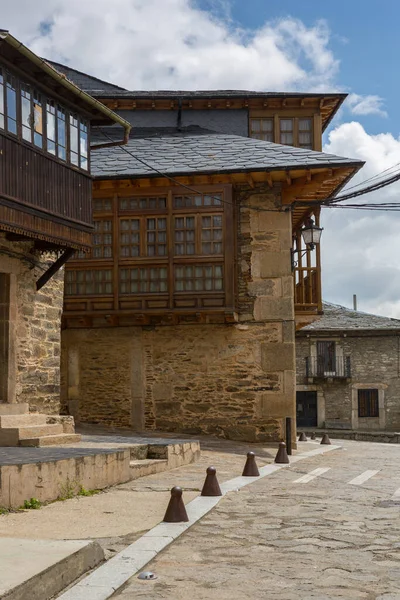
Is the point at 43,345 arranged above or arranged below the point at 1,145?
below

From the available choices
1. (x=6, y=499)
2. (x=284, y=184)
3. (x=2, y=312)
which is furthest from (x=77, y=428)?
(x=6, y=499)

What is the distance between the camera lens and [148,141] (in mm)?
21281

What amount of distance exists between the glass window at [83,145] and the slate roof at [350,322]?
2423 cm

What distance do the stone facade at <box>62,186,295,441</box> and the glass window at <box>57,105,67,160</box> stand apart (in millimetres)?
5755

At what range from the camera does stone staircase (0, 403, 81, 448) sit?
477 inches

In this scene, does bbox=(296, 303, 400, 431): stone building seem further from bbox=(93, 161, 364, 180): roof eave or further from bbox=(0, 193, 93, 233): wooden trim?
bbox=(0, 193, 93, 233): wooden trim

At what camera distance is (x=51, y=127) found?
13617 mm

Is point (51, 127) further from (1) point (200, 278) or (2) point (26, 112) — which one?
(1) point (200, 278)

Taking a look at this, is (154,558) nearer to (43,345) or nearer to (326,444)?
(43,345)

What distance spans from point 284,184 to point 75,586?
14446mm

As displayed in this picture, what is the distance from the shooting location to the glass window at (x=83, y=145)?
14.4m

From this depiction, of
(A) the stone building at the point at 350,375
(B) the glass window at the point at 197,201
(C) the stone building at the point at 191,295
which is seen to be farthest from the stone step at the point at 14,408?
(A) the stone building at the point at 350,375

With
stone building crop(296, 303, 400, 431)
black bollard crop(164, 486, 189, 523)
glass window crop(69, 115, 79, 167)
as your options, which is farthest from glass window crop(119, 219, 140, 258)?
stone building crop(296, 303, 400, 431)

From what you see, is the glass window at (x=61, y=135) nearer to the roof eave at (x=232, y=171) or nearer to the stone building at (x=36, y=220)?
the stone building at (x=36, y=220)
